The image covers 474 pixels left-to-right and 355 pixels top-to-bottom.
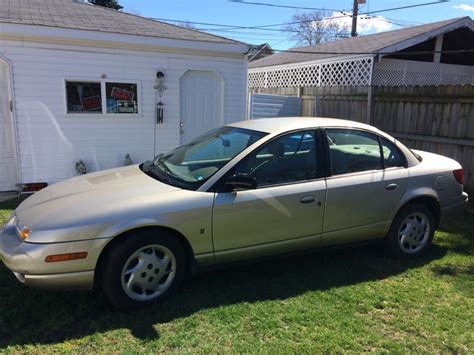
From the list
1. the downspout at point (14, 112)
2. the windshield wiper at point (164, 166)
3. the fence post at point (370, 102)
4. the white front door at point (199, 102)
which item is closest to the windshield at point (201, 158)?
the windshield wiper at point (164, 166)

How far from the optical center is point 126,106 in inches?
334

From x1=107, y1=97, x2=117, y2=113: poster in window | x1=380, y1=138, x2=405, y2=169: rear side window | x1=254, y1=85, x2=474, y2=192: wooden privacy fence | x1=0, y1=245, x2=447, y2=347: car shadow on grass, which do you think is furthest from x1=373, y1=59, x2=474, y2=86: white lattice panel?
x1=0, y1=245, x2=447, y2=347: car shadow on grass

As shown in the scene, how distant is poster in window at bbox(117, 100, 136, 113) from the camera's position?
27.6 feet

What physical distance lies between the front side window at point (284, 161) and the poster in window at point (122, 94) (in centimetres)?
520

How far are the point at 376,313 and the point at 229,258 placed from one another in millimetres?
1350

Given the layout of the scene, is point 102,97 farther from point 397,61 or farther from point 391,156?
point 397,61

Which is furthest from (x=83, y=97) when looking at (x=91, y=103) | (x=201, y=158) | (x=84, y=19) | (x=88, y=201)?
(x=88, y=201)

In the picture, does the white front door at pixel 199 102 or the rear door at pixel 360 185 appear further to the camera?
the white front door at pixel 199 102

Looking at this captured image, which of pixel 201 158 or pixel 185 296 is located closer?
pixel 185 296

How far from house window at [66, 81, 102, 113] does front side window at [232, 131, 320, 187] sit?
527 cm

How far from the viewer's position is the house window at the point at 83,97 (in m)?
7.99

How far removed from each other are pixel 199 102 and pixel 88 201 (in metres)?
5.87

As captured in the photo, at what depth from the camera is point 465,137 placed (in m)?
7.18

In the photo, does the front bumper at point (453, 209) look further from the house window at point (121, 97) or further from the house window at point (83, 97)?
the house window at point (83, 97)
